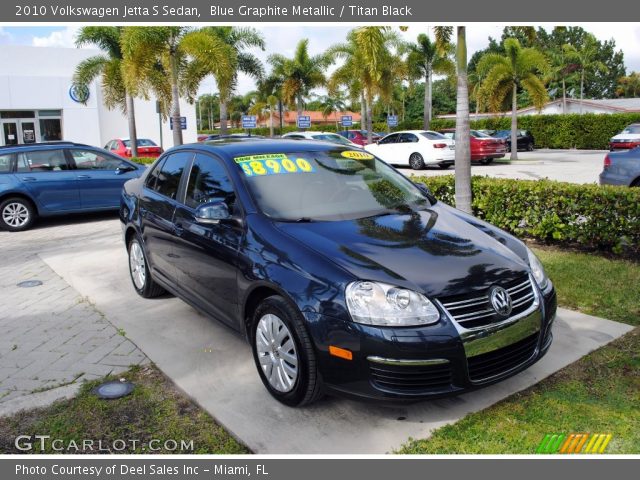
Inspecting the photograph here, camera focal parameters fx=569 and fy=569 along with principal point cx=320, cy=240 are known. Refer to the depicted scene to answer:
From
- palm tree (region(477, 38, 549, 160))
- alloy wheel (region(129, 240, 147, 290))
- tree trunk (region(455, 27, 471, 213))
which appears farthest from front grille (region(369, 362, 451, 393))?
palm tree (region(477, 38, 549, 160))

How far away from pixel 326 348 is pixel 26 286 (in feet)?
→ 16.1

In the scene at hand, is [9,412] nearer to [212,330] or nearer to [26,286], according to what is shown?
[212,330]

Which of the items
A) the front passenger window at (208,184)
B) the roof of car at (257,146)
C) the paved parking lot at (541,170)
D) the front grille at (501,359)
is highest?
the roof of car at (257,146)

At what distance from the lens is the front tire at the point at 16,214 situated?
10.3m

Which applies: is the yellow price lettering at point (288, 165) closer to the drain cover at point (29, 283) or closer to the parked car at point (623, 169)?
the drain cover at point (29, 283)

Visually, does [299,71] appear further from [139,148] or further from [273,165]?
[273,165]

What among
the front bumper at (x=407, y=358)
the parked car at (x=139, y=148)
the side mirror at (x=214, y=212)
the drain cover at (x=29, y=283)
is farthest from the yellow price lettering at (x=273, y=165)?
the parked car at (x=139, y=148)

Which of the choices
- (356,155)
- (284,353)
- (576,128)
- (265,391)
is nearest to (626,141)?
(576,128)

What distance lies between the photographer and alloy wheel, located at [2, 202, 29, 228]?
33.7 ft

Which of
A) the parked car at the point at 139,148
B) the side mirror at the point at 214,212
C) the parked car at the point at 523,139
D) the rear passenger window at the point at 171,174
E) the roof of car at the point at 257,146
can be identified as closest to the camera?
the side mirror at the point at 214,212

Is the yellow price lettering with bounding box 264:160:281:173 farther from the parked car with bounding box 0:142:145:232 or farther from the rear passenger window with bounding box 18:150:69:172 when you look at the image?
the rear passenger window with bounding box 18:150:69:172

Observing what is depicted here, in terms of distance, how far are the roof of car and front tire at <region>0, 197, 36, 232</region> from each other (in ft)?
22.1

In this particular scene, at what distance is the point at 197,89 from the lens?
2034cm

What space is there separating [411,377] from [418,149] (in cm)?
1837
